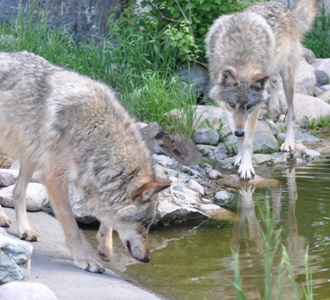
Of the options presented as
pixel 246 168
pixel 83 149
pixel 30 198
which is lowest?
pixel 246 168

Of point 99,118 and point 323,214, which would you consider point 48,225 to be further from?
point 323,214

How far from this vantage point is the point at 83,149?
14.3 feet

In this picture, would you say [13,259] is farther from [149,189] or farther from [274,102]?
[274,102]

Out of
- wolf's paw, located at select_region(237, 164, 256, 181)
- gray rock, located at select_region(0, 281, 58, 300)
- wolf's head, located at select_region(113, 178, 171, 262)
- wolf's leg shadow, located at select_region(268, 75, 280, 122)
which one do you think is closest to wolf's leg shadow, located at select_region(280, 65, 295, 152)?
wolf's leg shadow, located at select_region(268, 75, 280, 122)

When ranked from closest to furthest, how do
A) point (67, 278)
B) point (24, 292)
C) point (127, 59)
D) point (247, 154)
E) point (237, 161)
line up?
point (24, 292) < point (67, 278) < point (247, 154) < point (237, 161) < point (127, 59)

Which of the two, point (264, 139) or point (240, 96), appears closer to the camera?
point (240, 96)

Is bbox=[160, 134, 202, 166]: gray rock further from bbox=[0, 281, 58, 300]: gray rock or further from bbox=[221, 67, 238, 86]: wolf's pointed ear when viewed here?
bbox=[0, 281, 58, 300]: gray rock

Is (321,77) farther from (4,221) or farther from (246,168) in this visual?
(4,221)

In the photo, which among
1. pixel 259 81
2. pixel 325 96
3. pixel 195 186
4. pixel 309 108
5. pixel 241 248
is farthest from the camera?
pixel 325 96

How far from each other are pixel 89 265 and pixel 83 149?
0.73m

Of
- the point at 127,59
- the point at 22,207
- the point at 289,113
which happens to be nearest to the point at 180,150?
the point at 289,113

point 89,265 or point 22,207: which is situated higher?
point 22,207

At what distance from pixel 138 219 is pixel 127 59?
6.18m

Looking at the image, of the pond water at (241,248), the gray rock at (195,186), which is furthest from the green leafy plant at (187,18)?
the pond water at (241,248)
